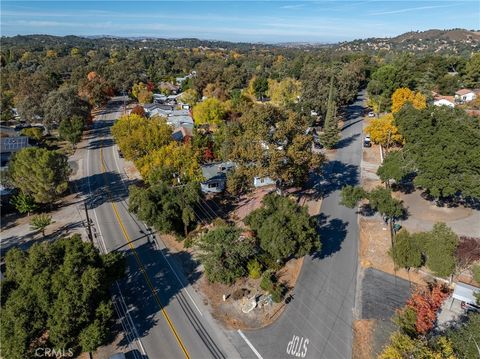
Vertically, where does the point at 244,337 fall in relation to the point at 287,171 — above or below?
below

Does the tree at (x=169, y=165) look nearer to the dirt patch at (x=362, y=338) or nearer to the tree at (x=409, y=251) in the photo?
the tree at (x=409, y=251)

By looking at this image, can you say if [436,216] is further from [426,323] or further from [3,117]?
[3,117]

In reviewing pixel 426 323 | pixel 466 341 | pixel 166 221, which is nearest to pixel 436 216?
pixel 426 323

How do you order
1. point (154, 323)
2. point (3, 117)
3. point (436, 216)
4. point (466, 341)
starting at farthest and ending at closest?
point (3, 117), point (436, 216), point (154, 323), point (466, 341)

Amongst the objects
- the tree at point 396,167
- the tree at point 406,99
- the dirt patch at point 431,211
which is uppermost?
the tree at point 406,99

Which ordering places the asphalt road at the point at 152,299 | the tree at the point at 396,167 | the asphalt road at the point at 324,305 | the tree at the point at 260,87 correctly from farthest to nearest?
the tree at the point at 260,87, the tree at the point at 396,167, the asphalt road at the point at 152,299, the asphalt road at the point at 324,305

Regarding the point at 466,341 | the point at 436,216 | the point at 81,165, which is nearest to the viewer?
the point at 466,341

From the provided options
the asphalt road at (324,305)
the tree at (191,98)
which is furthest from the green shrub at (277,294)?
the tree at (191,98)

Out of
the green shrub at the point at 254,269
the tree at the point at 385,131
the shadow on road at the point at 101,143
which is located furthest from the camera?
the shadow on road at the point at 101,143
